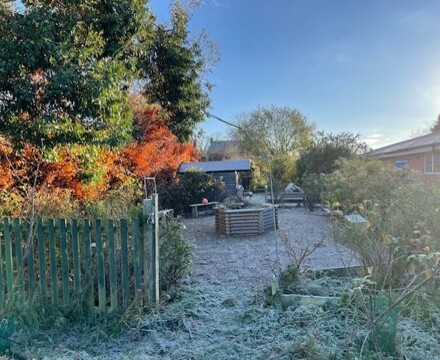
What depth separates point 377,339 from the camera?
8.29ft

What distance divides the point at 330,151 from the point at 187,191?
10.3 m

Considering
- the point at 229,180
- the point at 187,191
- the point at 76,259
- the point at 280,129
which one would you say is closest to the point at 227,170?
the point at 229,180

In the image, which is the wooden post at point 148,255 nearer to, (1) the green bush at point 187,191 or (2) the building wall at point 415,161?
(1) the green bush at point 187,191

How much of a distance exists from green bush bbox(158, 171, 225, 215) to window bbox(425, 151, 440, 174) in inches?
491

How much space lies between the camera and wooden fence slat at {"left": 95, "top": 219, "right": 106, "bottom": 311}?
3482 mm

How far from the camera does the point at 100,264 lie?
3.53 meters

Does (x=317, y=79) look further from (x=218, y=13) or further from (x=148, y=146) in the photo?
(x=148, y=146)

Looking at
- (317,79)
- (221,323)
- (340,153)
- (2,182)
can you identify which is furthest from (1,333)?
(340,153)

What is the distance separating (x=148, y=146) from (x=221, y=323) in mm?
9499

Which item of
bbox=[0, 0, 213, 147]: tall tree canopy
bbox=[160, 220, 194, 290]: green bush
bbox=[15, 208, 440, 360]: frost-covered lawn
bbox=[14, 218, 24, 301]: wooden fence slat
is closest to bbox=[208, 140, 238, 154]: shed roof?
bbox=[0, 0, 213, 147]: tall tree canopy

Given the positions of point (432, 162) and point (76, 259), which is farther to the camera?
point (432, 162)

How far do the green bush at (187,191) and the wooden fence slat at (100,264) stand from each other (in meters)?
9.41

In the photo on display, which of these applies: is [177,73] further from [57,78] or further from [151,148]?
[57,78]

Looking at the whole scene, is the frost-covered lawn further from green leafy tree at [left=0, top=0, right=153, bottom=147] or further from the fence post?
green leafy tree at [left=0, top=0, right=153, bottom=147]
